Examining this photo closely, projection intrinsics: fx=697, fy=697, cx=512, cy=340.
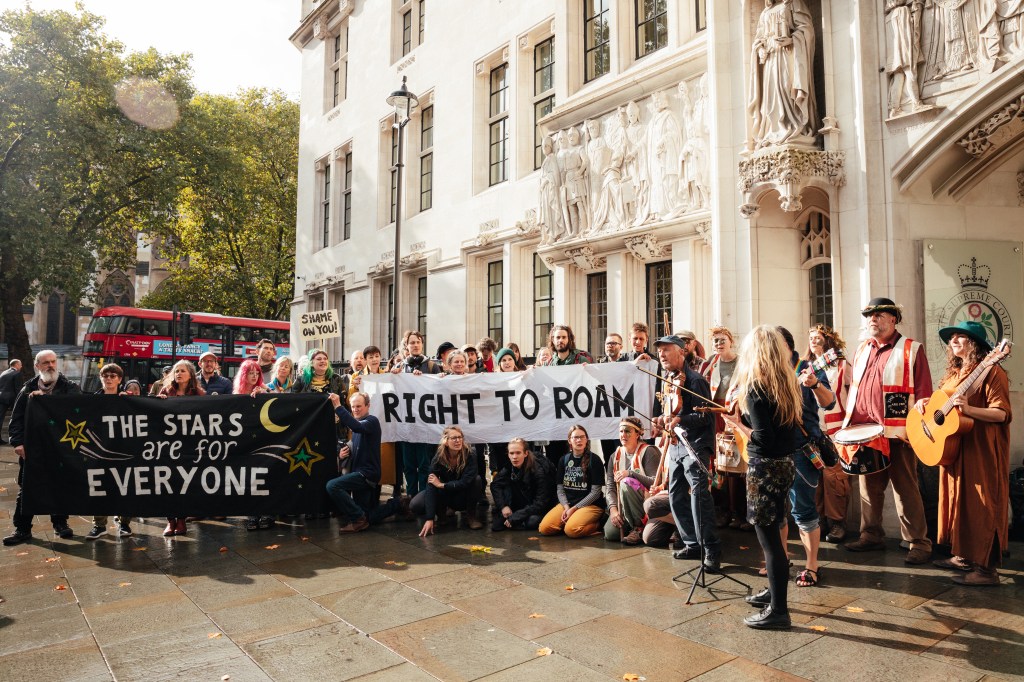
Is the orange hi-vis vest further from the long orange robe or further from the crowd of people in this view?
the long orange robe

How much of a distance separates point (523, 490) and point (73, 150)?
2482cm

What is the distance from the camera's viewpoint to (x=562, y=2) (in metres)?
14.8

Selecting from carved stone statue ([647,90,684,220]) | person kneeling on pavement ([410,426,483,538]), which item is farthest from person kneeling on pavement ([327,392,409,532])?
carved stone statue ([647,90,684,220])

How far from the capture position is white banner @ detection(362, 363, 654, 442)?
8.21m

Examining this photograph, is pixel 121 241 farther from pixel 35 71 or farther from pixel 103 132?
pixel 35 71

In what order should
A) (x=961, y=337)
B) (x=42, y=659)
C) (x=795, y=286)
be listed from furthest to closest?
1. (x=795, y=286)
2. (x=961, y=337)
3. (x=42, y=659)

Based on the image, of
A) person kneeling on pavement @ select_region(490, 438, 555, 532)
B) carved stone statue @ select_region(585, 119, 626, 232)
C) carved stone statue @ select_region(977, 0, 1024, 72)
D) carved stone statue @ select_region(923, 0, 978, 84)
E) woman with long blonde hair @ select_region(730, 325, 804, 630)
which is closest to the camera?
woman with long blonde hair @ select_region(730, 325, 804, 630)

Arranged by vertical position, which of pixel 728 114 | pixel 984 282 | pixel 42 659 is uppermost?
pixel 728 114

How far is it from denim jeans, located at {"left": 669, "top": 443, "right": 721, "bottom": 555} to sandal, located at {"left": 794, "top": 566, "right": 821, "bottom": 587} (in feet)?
2.15

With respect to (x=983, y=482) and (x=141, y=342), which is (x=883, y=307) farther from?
(x=141, y=342)

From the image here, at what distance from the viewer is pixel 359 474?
8008 millimetres

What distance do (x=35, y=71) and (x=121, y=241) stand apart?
25.5 feet

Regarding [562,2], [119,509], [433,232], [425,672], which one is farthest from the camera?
[433,232]

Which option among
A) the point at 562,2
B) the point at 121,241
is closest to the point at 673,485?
the point at 562,2
